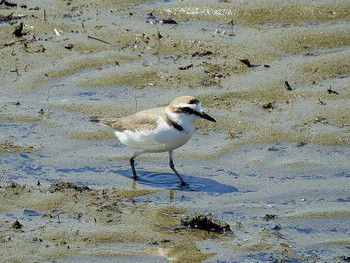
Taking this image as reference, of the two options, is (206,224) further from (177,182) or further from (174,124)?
(174,124)

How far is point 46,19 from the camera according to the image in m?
12.2

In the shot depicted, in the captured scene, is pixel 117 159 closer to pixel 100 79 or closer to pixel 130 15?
pixel 100 79

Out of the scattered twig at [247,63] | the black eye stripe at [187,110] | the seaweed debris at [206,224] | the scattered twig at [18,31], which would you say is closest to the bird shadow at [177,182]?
the black eye stripe at [187,110]

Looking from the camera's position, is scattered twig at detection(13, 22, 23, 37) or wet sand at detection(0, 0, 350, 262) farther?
scattered twig at detection(13, 22, 23, 37)

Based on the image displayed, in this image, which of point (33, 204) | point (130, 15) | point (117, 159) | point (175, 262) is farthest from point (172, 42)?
point (175, 262)

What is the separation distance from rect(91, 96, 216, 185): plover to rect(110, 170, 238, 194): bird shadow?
0.08m

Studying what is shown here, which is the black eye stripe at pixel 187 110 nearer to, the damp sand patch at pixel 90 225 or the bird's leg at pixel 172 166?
the bird's leg at pixel 172 166

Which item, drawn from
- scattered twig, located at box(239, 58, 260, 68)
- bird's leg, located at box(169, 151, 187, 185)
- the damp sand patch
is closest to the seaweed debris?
the damp sand patch

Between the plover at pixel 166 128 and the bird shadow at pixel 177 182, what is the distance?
83 millimetres

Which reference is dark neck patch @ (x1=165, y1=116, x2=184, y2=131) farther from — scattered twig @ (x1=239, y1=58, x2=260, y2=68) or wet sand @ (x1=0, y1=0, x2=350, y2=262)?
scattered twig @ (x1=239, y1=58, x2=260, y2=68)

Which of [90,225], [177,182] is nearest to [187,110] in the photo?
[177,182]

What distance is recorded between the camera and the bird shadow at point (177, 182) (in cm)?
870

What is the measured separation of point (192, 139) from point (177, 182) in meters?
1.02

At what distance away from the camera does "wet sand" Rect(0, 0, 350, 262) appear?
25.0 ft
